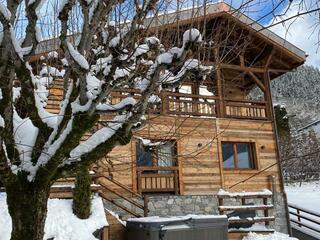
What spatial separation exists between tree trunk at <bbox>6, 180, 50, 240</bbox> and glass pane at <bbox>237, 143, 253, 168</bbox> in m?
11.2

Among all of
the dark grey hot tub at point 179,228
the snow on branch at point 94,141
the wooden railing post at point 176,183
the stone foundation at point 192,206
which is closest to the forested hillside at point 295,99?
the stone foundation at point 192,206

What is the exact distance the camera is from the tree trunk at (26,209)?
482 cm

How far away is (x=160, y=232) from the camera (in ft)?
29.5

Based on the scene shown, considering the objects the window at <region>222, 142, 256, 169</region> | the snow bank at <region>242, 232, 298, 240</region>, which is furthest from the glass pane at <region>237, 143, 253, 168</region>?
the snow bank at <region>242, 232, 298, 240</region>

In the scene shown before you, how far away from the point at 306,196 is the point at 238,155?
13623 mm

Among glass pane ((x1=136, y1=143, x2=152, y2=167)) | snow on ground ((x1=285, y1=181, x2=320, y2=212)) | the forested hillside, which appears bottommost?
snow on ground ((x1=285, y1=181, x2=320, y2=212))

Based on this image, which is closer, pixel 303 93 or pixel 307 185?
pixel 307 185

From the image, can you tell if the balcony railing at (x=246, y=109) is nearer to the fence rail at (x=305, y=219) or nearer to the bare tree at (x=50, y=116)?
the fence rail at (x=305, y=219)

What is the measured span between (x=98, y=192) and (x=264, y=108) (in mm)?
8078

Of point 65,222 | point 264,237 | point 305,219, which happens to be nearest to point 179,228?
point 65,222

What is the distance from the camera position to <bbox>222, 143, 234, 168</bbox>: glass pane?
49.5 feet

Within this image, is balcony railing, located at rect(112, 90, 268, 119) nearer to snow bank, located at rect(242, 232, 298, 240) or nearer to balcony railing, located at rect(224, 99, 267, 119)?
balcony railing, located at rect(224, 99, 267, 119)

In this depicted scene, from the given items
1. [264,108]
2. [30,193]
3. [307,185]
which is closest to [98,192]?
[30,193]

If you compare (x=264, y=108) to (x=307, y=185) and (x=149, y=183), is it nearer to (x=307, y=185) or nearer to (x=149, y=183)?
(x=149, y=183)
